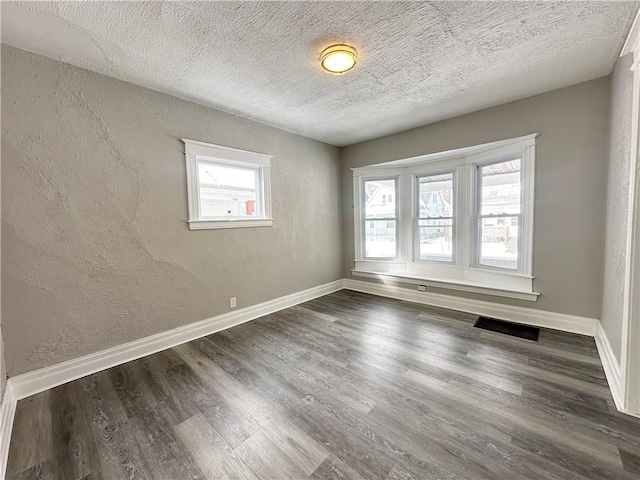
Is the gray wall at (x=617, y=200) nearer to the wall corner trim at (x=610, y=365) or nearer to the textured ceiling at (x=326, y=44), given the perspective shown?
the wall corner trim at (x=610, y=365)

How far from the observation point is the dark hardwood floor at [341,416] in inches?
53.7

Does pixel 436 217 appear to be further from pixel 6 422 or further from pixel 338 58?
pixel 6 422

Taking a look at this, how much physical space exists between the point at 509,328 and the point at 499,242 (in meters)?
1.12

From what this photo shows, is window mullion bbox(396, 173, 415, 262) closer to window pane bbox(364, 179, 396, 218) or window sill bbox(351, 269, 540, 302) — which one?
window pane bbox(364, 179, 396, 218)

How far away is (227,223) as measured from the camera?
3.20 m

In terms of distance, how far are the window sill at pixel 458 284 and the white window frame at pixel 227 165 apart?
211cm

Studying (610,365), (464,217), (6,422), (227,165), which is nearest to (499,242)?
(464,217)

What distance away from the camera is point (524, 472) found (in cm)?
130

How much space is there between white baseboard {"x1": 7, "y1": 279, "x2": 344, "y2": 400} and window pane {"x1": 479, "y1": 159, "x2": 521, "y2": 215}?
3.26 m

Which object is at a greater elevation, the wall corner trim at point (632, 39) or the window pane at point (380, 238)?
the wall corner trim at point (632, 39)

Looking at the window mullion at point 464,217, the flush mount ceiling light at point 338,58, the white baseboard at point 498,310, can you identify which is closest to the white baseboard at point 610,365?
the white baseboard at point 498,310

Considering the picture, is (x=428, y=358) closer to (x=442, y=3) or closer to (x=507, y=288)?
(x=507, y=288)

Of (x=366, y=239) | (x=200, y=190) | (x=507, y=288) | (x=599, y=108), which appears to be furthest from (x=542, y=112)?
(x=200, y=190)

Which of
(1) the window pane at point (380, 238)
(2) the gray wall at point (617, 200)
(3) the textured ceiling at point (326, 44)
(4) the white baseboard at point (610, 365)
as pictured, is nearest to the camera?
(3) the textured ceiling at point (326, 44)
